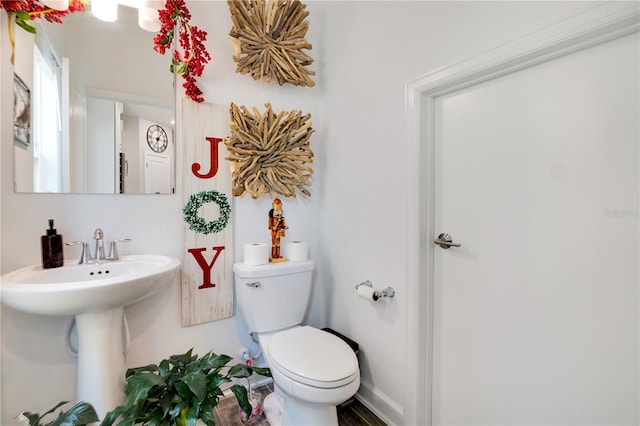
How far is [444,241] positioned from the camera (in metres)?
1.32

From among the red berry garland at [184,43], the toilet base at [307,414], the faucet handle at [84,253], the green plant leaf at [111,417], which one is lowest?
the toilet base at [307,414]

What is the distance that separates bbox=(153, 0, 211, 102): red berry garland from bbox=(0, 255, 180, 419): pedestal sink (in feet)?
3.18

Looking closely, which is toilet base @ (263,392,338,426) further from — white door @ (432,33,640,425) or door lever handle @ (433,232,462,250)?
door lever handle @ (433,232,462,250)

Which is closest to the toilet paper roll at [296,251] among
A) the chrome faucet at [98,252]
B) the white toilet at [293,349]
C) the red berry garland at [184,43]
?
the white toilet at [293,349]

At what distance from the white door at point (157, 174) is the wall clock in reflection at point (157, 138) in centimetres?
5

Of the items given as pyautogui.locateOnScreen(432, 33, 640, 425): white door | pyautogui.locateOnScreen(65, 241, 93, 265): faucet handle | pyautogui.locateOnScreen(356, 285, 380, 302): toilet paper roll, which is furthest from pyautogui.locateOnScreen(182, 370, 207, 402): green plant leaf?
pyautogui.locateOnScreen(432, 33, 640, 425): white door

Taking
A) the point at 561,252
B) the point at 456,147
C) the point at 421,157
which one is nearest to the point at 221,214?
the point at 421,157

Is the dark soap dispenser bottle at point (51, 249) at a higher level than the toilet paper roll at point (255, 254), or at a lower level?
higher

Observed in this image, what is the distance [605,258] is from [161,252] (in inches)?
72.5

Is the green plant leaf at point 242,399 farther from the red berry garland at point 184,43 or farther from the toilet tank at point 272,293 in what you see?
the red berry garland at point 184,43

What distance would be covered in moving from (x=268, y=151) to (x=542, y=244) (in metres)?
1.40

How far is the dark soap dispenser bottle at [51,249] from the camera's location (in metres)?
1.20

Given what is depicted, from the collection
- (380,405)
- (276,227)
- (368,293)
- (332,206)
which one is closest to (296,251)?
(276,227)

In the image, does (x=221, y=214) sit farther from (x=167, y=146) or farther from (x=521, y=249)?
(x=521, y=249)
